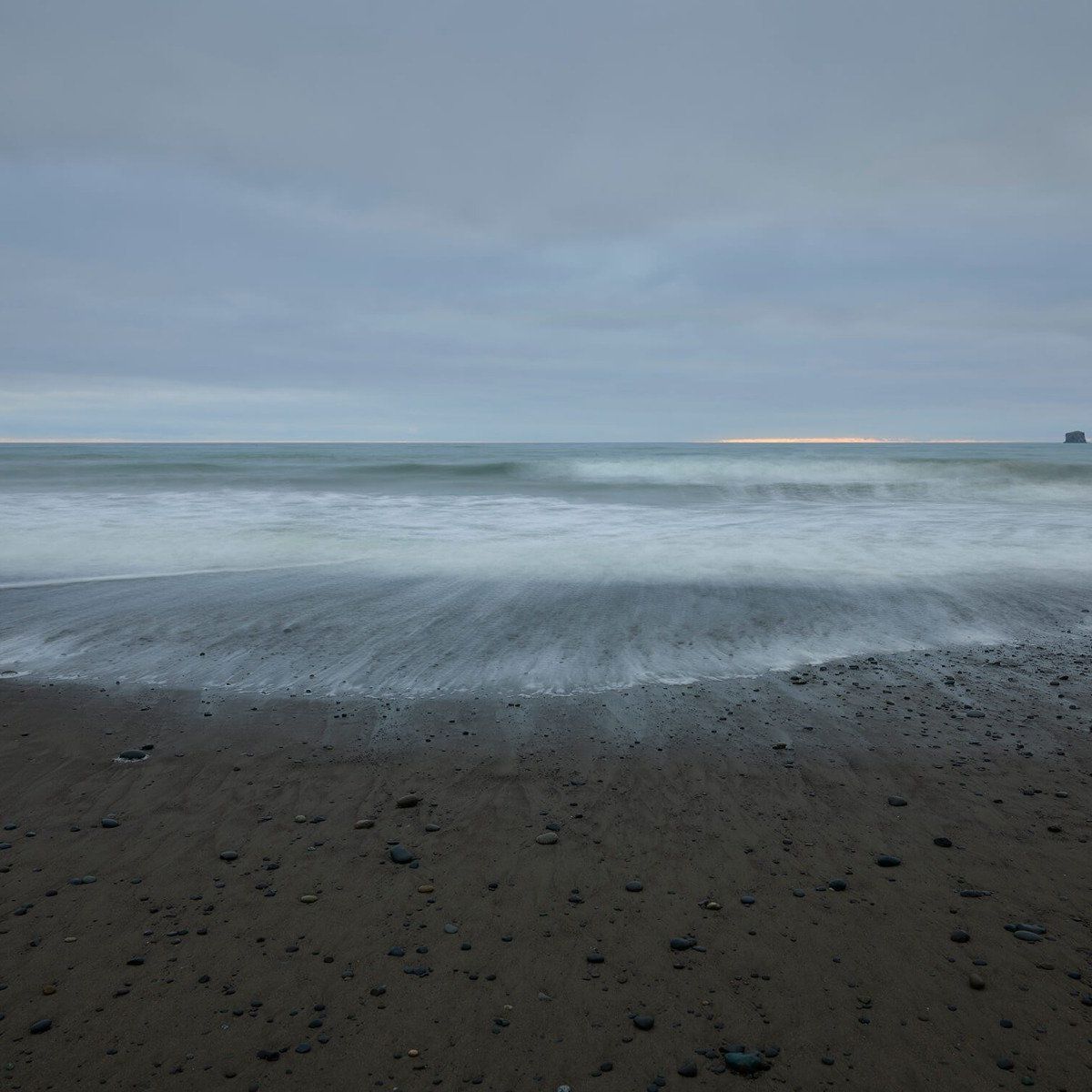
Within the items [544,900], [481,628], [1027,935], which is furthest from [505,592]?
[1027,935]

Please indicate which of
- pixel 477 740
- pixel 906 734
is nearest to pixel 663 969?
pixel 477 740

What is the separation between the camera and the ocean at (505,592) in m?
6.45

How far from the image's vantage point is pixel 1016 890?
320 cm

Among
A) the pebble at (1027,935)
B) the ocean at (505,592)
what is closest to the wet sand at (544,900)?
the pebble at (1027,935)

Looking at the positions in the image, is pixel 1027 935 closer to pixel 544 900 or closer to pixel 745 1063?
pixel 745 1063

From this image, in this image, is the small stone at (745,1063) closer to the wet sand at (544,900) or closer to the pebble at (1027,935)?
the wet sand at (544,900)

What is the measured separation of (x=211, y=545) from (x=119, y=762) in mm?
10202

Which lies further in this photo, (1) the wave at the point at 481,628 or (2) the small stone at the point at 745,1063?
(1) the wave at the point at 481,628

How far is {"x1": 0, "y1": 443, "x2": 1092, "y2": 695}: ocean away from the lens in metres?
6.45

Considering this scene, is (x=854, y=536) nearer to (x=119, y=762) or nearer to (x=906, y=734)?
(x=906, y=734)

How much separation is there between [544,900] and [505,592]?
6221mm

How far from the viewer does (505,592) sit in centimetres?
932

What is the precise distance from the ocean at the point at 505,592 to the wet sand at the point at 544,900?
50.2 inches

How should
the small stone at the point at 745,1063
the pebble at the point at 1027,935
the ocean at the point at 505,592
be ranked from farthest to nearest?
the ocean at the point at 505,592 < the pebble at the point at 1027,935 < the small stone at the point at 745,1063
